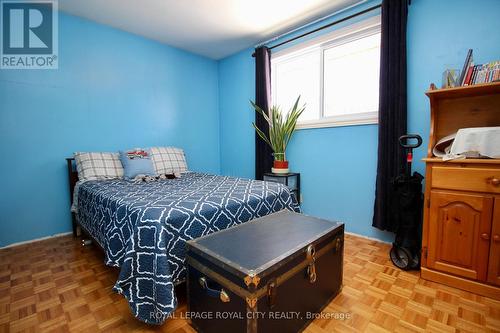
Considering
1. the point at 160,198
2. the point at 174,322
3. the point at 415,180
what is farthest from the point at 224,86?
the point at 174,322

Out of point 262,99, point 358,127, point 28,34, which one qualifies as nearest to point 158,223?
point 358,127

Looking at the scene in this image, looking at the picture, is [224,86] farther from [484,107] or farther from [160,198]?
[484,107]

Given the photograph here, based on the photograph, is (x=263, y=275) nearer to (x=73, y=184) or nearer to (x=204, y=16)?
(x=73, y=184)

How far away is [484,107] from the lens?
1728 mm

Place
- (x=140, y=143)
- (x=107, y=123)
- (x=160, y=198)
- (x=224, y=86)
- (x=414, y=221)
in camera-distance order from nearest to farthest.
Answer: (x=160, y=198), (x=414, y=221), (x=107, y=123), (x=140, y=143), (x=224, y=86)

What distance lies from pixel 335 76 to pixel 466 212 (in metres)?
1.83

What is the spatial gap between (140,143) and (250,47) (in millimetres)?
2065

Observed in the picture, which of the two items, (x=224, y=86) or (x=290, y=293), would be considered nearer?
(x=290, y=293)

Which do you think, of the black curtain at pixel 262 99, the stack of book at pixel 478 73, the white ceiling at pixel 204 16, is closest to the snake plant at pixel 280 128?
the black curtain at pixel 262 99

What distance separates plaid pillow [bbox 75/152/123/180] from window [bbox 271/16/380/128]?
85.3 inches

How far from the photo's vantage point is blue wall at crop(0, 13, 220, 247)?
91.8 inches

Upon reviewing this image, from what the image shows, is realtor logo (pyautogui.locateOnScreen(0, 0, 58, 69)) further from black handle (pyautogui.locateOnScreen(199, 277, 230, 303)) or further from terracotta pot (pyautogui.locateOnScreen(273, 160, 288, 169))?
black handle (pyautogui.locateOnScreen(199, 277, 230, 303))

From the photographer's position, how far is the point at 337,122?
2.61 meters

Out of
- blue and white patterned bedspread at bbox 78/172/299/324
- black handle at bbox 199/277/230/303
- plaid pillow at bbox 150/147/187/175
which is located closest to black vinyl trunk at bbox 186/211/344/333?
black handle at bbox 199/277/230/303
